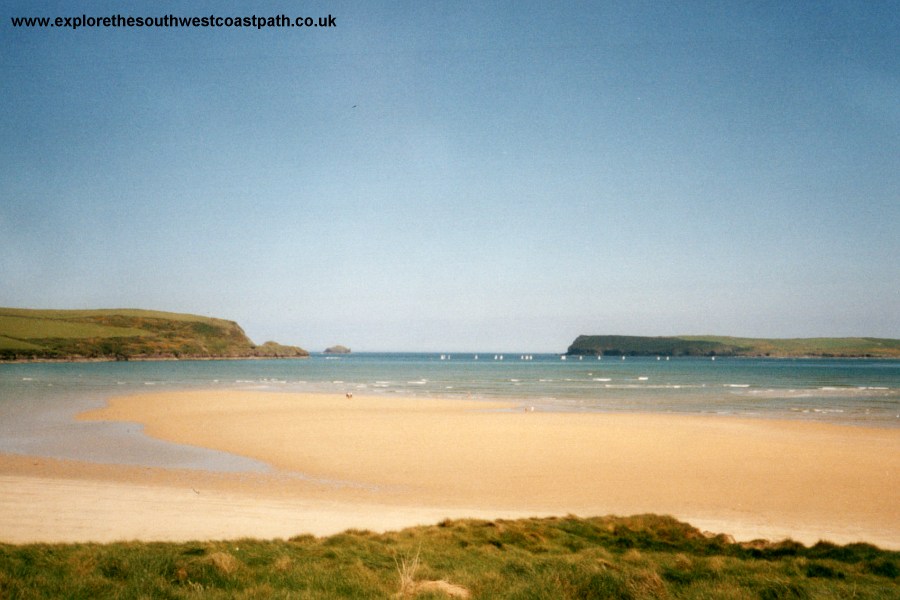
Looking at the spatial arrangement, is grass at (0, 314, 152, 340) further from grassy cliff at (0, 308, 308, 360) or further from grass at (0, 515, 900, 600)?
grass at (0, 515, 900, 600)

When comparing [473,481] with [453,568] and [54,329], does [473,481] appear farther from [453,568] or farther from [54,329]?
[54,329]

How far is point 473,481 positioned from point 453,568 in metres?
9.64

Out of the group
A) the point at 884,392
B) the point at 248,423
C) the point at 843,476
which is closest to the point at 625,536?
the point at 843,476

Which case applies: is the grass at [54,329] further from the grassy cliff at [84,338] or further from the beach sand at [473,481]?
the beach sand at [473,481]

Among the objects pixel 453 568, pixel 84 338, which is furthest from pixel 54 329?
pixel 453 568

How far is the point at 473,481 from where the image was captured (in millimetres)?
16281

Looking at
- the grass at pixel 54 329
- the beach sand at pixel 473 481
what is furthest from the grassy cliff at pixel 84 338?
the beach sand at pixel 473 481

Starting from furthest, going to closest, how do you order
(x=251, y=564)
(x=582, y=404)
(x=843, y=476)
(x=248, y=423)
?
1. (x=582, y=404)
2. (x=248, y=423)
3. (x=843, y=476)
4. (x=251, y=564)

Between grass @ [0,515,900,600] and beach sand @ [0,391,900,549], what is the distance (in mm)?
2415

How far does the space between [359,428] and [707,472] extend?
15704mm

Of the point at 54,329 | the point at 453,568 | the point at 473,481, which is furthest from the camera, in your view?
the point at 54,329

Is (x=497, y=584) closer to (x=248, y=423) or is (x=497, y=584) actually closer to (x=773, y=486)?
(x=773, y=486)

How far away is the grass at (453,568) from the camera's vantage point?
5.52m

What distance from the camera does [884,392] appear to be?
166ft
